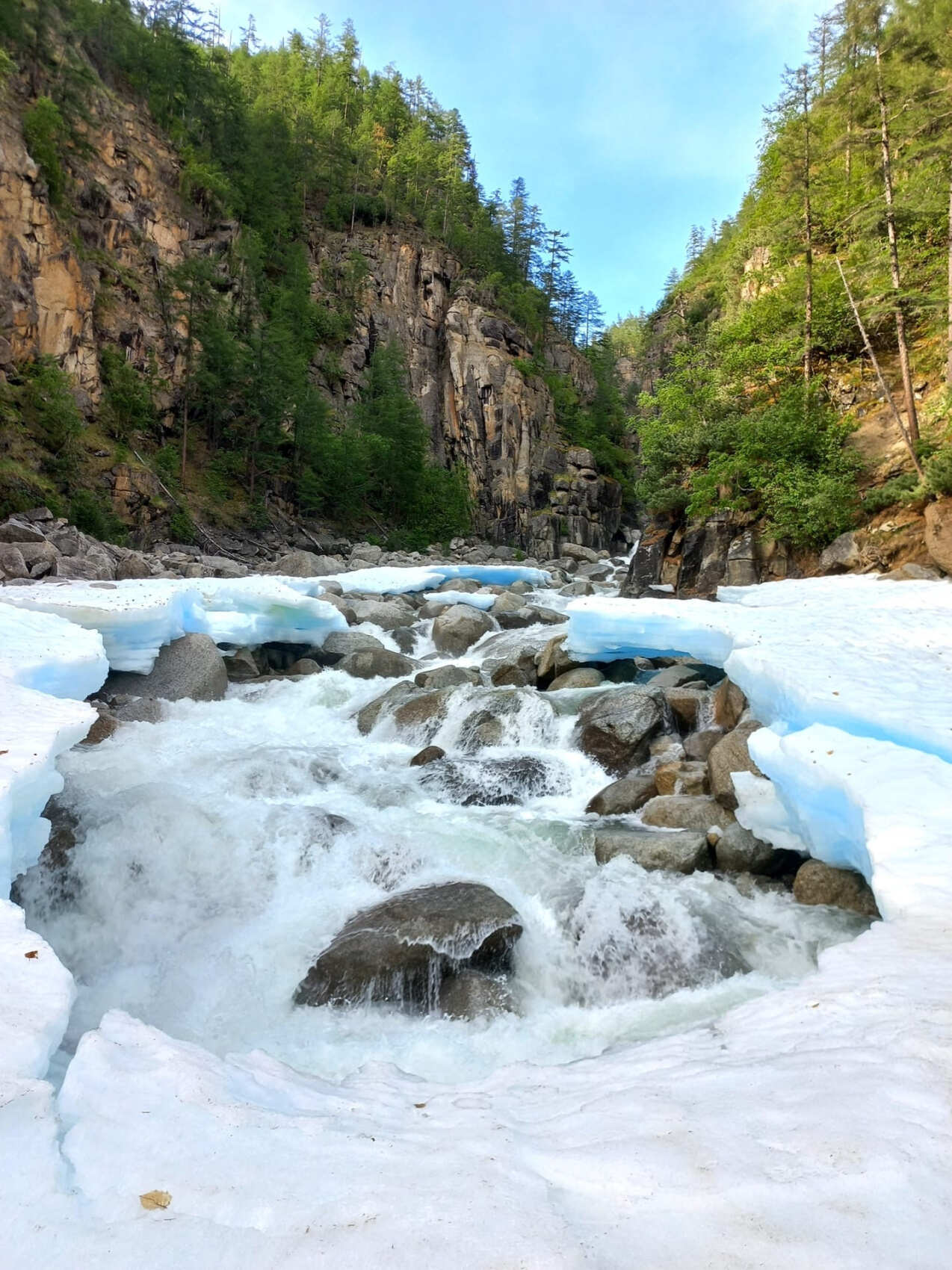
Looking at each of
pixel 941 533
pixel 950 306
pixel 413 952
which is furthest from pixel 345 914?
pixel 950 306

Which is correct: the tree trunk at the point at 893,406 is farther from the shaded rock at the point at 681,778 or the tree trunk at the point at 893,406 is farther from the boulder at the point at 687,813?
the boulder at the point at 687,813

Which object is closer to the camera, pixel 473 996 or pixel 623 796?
pixel 473 996

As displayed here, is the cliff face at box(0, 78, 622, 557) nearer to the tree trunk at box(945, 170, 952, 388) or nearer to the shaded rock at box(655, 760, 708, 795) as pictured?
the shaded rock at box(655, 760, 708, 795)

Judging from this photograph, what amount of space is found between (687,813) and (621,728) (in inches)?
81.5

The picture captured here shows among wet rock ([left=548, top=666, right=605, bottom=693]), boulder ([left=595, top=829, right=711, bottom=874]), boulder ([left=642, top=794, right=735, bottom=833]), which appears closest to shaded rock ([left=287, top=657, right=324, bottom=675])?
wet rock ([left=548, top=666, right=605, bottom=693])

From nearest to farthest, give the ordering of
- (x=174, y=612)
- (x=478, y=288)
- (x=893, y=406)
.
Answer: (x=174, y=612)
(x=893, y=406)
(x=478, y=288)

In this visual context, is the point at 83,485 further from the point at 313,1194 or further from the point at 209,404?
the point at 313,1194

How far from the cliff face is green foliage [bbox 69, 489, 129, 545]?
1303 mm

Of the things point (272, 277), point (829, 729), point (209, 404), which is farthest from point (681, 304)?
point (829, 729)

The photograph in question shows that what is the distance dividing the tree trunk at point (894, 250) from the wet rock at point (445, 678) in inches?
404

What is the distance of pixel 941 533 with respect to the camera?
10.6 meters

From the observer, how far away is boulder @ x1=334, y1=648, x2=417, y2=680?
11.8 meters

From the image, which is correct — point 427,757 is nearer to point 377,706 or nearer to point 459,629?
point 377,706

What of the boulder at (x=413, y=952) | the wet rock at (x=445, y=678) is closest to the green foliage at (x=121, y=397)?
the wet rock at (x=445, y=678)
